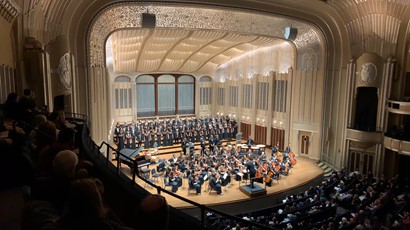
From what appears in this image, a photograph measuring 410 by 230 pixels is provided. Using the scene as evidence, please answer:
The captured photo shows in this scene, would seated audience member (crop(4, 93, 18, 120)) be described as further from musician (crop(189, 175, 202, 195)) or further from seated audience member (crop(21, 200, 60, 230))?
musician (crop(189, 175, 202, 195))

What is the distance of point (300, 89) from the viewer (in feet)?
56.3

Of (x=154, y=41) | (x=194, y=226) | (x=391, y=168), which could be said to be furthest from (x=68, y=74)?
(x=391, y=168)

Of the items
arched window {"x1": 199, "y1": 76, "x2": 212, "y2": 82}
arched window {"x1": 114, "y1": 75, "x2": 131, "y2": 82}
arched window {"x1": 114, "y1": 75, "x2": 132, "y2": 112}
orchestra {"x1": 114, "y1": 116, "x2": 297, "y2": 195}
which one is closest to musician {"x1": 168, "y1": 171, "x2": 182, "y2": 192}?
orchestra {"x1": 114, "y1": 116, "x2": 297, "y2": 195}

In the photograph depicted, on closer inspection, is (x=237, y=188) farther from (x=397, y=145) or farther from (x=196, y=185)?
(x=397, y=145)

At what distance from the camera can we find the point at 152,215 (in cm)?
172

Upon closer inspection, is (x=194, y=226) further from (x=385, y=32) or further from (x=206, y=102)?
(x=206, y=102)

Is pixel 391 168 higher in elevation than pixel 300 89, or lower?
lower

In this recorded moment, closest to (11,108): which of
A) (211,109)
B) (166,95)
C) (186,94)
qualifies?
(166,95)

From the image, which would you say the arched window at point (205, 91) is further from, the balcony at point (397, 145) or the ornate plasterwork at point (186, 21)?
the balcony at point (397, 145)

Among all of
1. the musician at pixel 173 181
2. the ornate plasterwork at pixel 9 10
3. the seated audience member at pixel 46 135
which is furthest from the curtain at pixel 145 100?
the seated audience member at pixel 46 135

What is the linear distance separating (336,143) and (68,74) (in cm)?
1308

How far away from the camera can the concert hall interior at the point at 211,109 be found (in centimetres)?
348

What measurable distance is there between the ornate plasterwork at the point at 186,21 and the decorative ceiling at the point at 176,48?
69 cm

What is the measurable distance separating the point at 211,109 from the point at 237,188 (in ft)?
40.8
